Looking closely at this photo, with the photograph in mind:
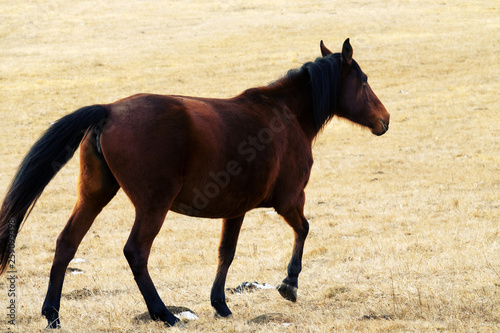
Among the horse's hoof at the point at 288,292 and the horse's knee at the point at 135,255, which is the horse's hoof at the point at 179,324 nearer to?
the horse's knee at the point at 135,255

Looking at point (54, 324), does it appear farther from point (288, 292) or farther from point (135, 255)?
point (288, 292)

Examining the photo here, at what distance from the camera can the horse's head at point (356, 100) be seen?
7.23 m

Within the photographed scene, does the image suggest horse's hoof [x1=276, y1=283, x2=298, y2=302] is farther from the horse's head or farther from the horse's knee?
the horse's head

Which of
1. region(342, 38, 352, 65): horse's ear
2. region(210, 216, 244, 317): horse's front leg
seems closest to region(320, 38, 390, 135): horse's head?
region(342, 38, 352, 65): horse's ear

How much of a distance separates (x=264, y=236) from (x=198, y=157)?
5974 mm

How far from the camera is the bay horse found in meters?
5.23

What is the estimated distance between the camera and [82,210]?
5617 millimetres

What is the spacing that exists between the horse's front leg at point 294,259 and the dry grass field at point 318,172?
19 centimetres

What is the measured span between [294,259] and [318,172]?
1093cm

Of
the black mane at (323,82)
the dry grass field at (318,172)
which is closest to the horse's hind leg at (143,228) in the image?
the dry grass field at (318,172)

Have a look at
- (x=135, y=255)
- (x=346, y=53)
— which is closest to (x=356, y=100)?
(x=346, y=53)

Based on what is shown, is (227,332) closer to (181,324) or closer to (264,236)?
(181,324)

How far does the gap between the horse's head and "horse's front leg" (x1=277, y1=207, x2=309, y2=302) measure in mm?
1558

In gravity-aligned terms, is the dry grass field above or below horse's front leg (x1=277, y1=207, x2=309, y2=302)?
A: below
